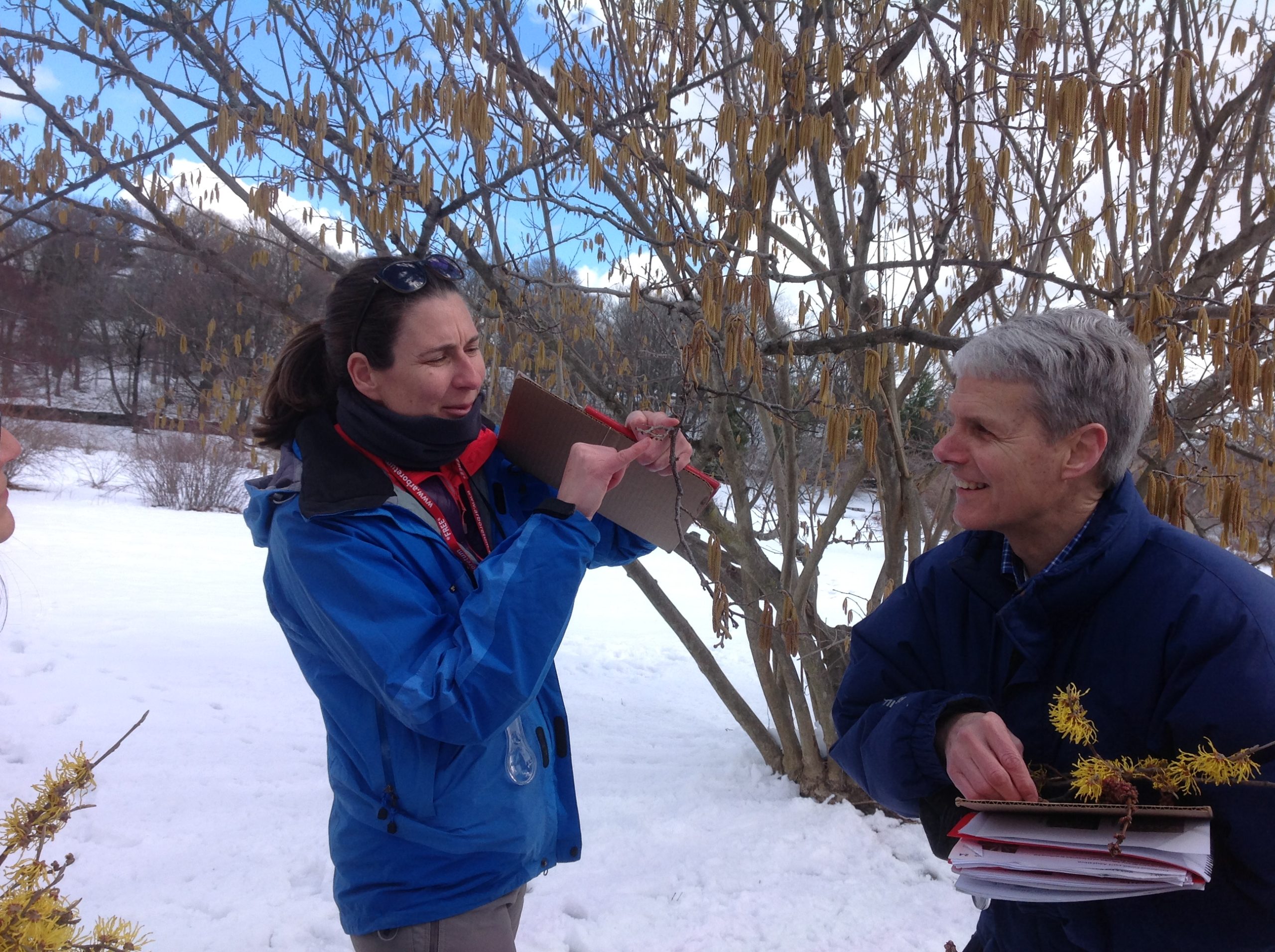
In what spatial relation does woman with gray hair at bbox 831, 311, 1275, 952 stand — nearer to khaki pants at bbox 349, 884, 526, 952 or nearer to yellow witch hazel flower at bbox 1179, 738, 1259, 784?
yellow witch hazel flower at bbox 1179, 738, 1259, 784

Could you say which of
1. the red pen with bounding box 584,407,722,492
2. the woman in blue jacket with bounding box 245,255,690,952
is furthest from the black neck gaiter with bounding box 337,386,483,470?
the red pen with bounding box 584,407,722,492

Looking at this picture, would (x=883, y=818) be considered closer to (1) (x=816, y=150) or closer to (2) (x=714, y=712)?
(2) (x=714, y=712)

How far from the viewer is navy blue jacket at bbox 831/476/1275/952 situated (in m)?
1.10

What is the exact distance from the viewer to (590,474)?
147 centimetres

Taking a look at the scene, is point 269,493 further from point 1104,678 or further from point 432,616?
point 1104,678

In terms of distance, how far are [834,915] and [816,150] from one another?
302 cm

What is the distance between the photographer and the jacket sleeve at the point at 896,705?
132cm

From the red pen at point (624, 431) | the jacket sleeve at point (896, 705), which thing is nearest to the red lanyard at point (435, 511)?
the red pen at point (624, 431)

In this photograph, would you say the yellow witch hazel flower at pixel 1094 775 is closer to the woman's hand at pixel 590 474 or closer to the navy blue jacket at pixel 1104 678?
the navy blue jacket at pixel 1104 678

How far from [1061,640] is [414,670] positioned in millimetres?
1017

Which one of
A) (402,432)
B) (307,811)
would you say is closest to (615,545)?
(402,432)

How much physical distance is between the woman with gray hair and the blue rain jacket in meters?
0.61

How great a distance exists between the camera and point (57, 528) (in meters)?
10.8

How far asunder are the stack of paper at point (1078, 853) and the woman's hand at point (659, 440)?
80 cm
